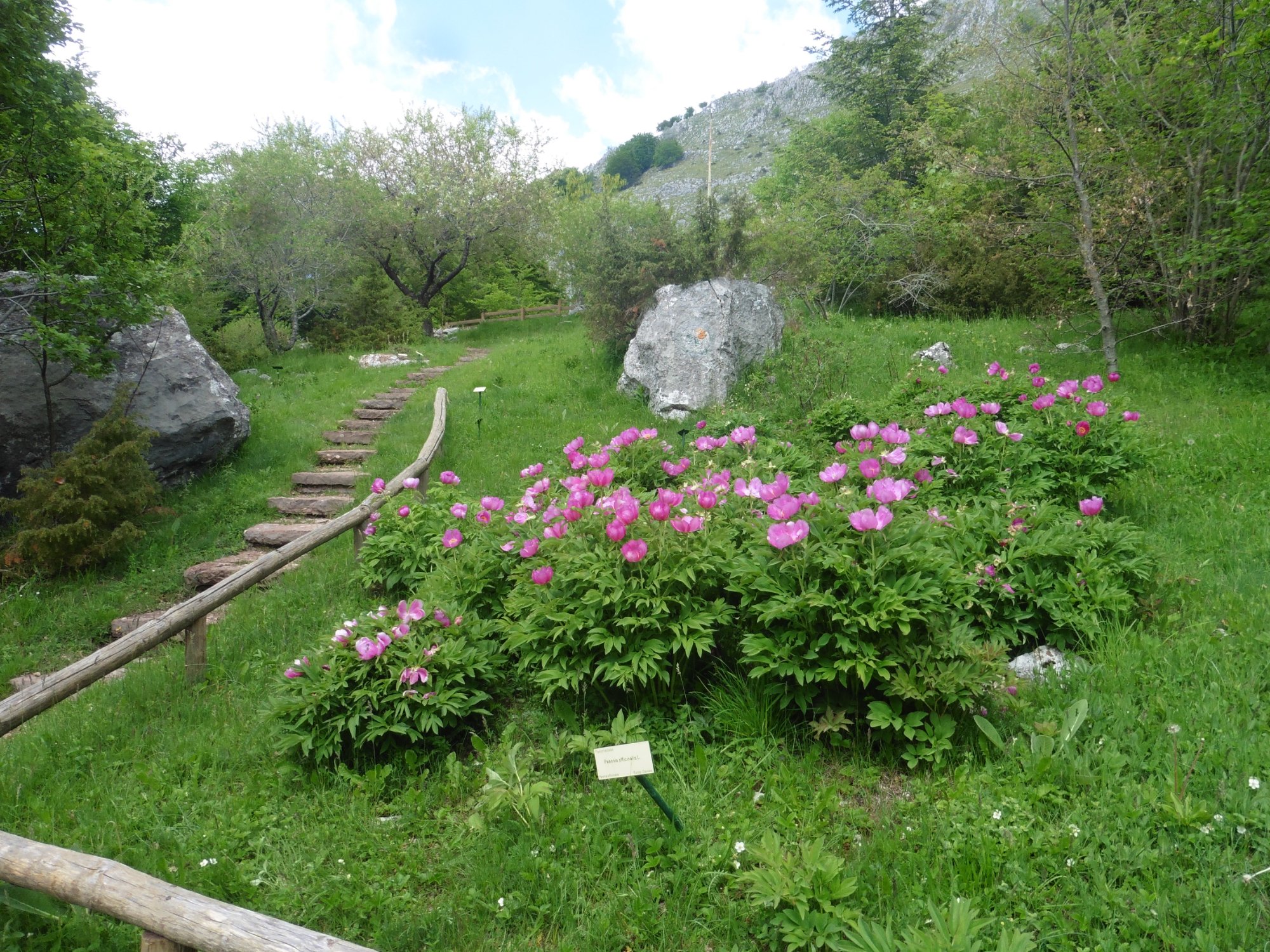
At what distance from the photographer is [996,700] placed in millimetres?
3053

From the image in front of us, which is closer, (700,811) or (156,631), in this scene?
(700,811)

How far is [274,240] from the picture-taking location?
17.8m

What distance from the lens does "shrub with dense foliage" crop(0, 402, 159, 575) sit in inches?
252

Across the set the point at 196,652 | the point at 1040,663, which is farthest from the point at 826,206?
the point at 196,652

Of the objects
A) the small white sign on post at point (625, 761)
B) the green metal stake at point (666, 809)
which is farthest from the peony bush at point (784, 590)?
the small white sign on post at point (625, 761)

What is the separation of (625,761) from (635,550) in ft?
3.22

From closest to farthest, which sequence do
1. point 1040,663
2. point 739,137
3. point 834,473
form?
1. point 834,473
2. point 1040,663
3. point 739,137

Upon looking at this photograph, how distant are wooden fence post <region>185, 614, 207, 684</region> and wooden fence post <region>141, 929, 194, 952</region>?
8.76 feet

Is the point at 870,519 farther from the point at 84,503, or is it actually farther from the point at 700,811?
the point at 84,503

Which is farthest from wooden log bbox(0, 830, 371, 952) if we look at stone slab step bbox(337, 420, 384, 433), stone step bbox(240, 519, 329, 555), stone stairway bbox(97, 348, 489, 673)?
stone slab step bbox(337, 420, 384, 433)

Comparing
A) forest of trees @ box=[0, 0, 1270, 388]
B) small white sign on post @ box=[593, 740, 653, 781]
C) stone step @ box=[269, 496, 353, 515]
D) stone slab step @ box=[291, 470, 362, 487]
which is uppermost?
forest of trees @ box=[0, 0, 1270, 388]

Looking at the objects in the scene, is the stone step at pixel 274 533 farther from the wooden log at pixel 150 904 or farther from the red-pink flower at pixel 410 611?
the wooden log at pixel 150 904

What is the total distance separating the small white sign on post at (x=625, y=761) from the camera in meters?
2.17

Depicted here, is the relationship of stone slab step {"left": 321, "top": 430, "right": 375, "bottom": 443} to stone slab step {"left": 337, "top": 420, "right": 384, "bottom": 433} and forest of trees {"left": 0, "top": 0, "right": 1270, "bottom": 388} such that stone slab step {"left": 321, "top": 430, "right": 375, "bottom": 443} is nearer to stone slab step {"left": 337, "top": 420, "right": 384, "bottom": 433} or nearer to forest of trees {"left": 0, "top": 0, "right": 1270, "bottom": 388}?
stone slab step {"left": 337, "top": 420, "right": 384, "bottom": 433}
